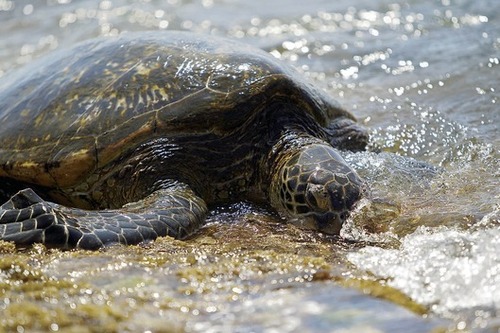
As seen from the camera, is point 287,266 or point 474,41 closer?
point 287,266

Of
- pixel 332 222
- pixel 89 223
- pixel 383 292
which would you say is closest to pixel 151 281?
pixel 383 292

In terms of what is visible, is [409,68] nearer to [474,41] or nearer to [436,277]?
[474,41]

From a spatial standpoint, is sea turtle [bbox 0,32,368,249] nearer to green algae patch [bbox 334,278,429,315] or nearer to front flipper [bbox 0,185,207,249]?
front flipper [bbox 0,185,207,249]

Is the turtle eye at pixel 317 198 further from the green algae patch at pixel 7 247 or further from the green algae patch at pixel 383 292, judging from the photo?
the green algae patch at pixel 7 247

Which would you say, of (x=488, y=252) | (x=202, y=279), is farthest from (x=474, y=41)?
(x=202, y=279)

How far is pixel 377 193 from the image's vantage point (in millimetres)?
4707

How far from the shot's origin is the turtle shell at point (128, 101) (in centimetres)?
481

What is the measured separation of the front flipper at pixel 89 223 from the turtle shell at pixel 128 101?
65 centimetres

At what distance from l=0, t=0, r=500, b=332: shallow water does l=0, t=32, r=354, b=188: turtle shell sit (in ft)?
2.32

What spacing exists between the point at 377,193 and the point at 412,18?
636 cm

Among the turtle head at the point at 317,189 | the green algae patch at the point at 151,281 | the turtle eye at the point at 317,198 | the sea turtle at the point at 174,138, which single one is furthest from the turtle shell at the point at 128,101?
the green algae patch at the point at 151,281

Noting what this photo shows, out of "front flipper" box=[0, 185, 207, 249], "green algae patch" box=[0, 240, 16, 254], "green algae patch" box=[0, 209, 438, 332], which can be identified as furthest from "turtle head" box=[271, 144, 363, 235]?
Answer: "green algae patch" box=[0, 240, 16, 254]

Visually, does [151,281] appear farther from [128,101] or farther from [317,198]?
[128,101]

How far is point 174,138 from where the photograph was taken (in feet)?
15.9
